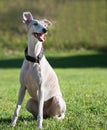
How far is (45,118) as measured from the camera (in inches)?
335

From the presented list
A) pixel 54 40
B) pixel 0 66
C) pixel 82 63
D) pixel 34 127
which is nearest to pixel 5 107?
pixel 34 127

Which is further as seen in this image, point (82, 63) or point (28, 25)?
point (82, 63)

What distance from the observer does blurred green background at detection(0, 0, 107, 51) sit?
34.4 metres

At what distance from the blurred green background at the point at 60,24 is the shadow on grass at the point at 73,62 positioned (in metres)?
3.16

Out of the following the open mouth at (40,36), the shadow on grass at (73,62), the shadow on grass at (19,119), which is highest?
the open mouth at (40,36)

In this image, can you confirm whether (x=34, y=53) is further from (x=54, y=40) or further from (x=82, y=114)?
(x=54, y=40)

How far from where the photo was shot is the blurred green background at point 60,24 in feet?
113

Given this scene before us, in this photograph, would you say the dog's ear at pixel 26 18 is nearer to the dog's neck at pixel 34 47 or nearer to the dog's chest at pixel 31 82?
the dog's neck at pixel 34 47

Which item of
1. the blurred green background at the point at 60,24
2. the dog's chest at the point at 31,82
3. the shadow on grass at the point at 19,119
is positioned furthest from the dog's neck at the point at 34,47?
the blurred green background at the point at 60,24

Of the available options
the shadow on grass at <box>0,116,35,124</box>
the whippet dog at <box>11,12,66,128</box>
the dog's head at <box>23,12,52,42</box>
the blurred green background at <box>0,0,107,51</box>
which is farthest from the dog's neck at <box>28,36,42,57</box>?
the blurred green background at <box>0,0,107,51</box>

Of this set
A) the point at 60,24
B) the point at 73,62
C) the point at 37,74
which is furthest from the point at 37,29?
the point at 60,24

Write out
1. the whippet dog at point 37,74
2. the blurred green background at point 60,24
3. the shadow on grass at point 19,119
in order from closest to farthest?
the whippet dog at point 37,74
the shadow on grass at point 19,119
the blurred green background at point 60,24

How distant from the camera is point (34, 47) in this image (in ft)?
25.8

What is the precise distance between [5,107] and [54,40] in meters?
24.8
